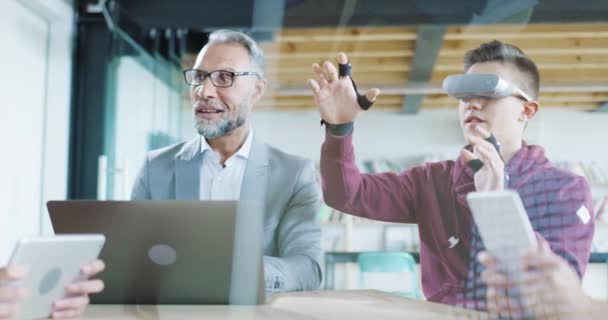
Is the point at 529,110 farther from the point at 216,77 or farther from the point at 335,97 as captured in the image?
the point at 216,77

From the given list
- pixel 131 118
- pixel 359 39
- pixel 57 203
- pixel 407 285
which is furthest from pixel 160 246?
pixel 131 118

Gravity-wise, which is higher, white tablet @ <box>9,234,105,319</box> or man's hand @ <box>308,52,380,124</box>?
man's hand @ <box>308,52,380,124</box>

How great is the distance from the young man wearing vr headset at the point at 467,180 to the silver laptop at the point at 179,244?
0.36 meters

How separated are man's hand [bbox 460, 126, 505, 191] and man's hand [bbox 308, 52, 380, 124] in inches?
9.5

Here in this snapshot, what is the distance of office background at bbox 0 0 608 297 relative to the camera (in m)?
1.71

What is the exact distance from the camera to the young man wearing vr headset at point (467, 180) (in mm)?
1207

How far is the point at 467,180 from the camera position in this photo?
1.32m

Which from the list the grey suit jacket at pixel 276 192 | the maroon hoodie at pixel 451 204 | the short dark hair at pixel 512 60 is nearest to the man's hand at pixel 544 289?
the maroon hoodie at pixel 451 204

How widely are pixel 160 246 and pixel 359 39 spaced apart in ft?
5.69

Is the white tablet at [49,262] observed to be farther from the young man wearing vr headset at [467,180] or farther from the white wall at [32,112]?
the white wall at [32,112]

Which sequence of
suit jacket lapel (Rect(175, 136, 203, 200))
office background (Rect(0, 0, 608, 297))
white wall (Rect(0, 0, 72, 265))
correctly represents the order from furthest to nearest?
white wall (Rect(0, 0, 72, 265)) < office background (Rect(0, 0, 608, 297)) < suit jacket lapel (Rect(175, 136, 203, 200))

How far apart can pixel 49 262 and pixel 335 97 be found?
0.60 metres

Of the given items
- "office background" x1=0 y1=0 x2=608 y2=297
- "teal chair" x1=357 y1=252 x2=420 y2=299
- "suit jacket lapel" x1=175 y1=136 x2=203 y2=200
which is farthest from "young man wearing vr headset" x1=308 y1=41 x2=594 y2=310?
"teal chair" x1=357 y1=252 x2=420 y2=299

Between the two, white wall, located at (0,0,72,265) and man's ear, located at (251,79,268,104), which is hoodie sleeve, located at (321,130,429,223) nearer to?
man's ear, located at (251,79,268,104)
